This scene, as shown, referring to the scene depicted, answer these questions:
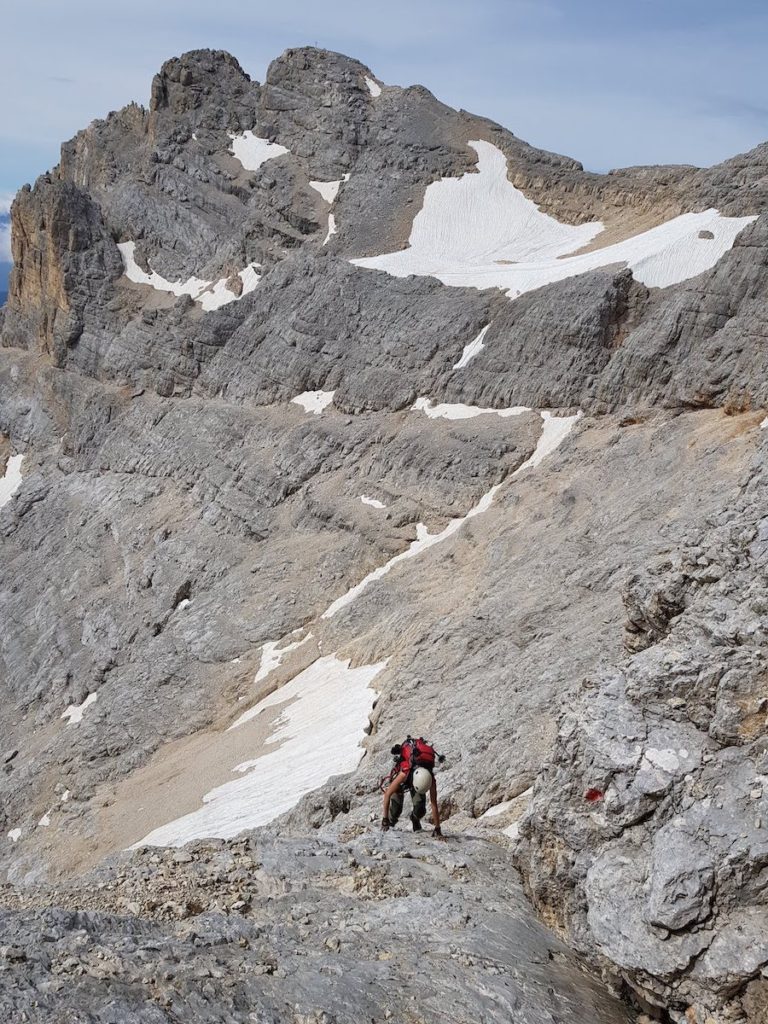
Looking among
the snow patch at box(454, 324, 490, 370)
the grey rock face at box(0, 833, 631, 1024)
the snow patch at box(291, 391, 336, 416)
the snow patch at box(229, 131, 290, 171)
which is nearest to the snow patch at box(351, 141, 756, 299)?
the snow patch at box(454, 324, 490, 370)

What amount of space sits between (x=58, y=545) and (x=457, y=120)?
42.3m

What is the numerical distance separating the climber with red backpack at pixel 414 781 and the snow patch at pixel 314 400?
123ft

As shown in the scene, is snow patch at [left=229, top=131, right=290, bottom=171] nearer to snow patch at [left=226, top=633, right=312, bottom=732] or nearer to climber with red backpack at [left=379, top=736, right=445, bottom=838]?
snow patch at [left=226, top=633, right=312, bottom=732]

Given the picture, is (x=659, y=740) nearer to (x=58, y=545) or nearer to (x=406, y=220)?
(x=58, y=545)

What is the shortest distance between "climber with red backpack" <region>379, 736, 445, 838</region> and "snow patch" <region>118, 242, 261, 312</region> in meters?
48.8

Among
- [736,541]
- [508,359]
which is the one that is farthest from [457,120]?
[736,541]

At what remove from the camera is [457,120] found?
6956 centimetres

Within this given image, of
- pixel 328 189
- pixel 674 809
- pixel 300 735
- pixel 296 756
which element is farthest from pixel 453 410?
pixel 674 809

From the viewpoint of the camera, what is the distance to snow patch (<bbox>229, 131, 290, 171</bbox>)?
70.2m

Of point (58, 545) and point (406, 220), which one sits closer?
point (58, 545)

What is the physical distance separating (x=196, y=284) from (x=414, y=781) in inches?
2152

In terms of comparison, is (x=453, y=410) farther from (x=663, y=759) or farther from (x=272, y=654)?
(x=663, y=759)

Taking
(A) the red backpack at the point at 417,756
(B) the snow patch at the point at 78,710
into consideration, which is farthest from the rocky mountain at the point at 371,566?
(A) the red backpack at the point at 417,756

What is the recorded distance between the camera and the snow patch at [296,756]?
24.1 meters
